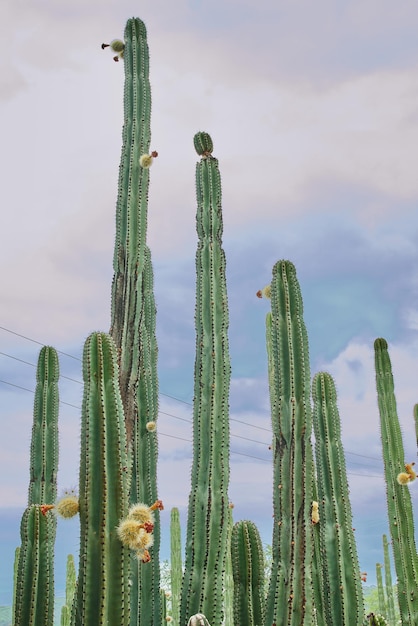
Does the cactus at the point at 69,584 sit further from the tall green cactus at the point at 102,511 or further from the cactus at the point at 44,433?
the tall green cactus at the point at 102,511

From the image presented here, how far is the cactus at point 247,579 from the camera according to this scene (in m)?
5.89

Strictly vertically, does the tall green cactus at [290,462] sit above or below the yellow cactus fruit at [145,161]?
below

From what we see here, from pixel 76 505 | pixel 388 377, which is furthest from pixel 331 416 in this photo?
pixel 76 505

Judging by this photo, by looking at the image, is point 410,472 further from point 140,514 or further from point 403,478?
point 140,514

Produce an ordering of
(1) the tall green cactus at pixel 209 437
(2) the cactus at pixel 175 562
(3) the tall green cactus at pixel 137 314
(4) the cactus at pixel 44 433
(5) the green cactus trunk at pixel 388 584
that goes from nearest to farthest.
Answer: (1) the tall green cactus at pixel 209 437 → (3) the tall green cactus at pixel 137 314 → (4) the cactus at pixel 44 433 → (2) the cactus at pixel 175 562 → (5) the green cactus trunk at pixel 388 584

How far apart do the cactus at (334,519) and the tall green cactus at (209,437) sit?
0.92 meters

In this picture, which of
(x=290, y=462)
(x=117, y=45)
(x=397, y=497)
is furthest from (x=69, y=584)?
(x=117, y=45)

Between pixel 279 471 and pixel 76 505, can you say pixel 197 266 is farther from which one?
pixel 76 505

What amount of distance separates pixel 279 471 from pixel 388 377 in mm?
3648

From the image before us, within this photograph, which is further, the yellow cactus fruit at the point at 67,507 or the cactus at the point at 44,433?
the cactus at the point at 44,433

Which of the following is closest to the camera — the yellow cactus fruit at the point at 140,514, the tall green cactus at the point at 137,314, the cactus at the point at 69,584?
the yellow cactus fruit at the point at 140,514

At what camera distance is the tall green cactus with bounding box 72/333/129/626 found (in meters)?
3.67

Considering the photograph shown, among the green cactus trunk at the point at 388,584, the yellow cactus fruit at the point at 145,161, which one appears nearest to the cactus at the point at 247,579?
the yellow cactus fruit at the point at 145,161

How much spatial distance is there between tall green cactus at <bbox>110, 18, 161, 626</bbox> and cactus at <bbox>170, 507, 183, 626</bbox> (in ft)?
11.4
